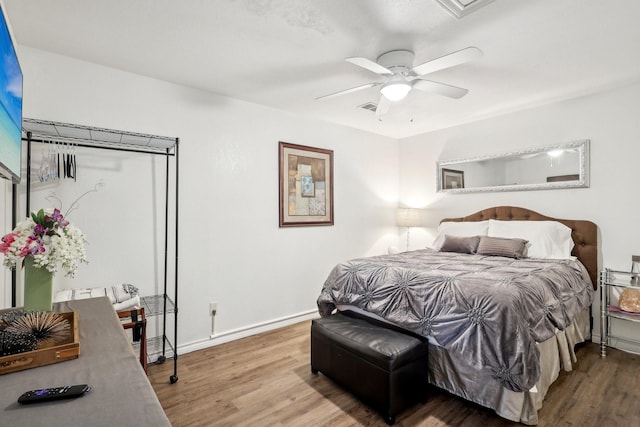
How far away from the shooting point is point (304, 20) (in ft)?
6.34

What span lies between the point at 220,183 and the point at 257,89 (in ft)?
3.19

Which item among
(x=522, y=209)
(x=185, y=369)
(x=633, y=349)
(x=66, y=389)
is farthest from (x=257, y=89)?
(x=633, y=349)

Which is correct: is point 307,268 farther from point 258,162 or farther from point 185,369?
point 185,369

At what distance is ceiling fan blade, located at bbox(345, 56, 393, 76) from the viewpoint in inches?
77.7

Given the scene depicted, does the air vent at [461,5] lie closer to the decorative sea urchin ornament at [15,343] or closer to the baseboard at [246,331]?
the decorative sea urchin ornament at [15,343]

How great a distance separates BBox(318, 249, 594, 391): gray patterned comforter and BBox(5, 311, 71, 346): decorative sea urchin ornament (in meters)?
1.90

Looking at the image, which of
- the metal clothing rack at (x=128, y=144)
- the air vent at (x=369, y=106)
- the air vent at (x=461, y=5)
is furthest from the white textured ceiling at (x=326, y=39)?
the metal clothing rack at (x=128, y=144)

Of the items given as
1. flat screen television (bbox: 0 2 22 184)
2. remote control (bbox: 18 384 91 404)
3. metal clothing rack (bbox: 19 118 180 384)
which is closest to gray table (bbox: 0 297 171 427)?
remote control (bbox: 18 384 91 404)

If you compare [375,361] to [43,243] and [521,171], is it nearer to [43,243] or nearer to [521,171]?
[43,243]

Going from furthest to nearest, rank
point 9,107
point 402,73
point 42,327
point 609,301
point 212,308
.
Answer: point 212,308 < point 609,301 < point 402,73 < point 9,107 < point 42,327

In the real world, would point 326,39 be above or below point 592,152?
above

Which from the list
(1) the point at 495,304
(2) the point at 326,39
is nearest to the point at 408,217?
(1) the point at 495,304

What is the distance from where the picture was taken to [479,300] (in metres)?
1.93

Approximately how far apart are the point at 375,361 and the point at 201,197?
2096 mm
